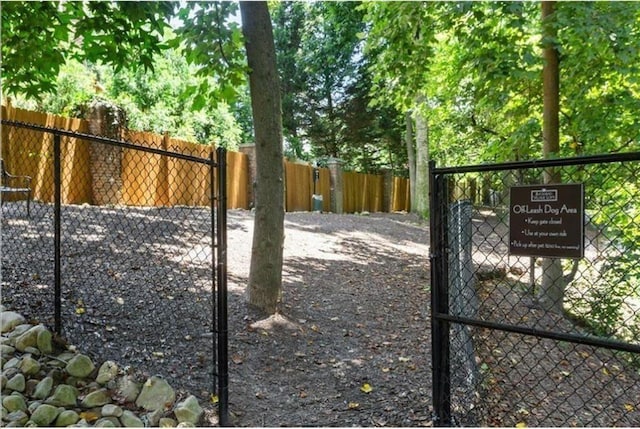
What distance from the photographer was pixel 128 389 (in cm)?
279

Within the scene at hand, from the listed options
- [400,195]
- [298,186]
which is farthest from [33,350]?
[400,195]

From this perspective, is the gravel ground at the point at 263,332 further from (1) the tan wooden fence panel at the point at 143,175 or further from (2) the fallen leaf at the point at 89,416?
(1) the tan wooden fence panel at the point at 143,175

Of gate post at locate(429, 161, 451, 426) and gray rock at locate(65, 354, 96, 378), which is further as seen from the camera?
gray rock at locate(65, 354, 96, 378)

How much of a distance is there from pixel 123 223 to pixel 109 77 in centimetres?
997

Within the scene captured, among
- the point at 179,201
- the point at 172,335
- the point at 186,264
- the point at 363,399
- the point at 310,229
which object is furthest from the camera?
the point at 179,201

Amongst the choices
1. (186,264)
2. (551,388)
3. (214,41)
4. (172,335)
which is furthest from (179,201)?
(551,388)

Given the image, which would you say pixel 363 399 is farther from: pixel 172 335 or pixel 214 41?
pixel 214 41

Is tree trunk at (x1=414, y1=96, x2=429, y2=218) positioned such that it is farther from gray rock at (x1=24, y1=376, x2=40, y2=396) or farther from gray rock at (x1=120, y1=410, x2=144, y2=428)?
gray rock at (x1=24, y1=376, x2=40, y2=396)

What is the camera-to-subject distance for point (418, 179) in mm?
13914

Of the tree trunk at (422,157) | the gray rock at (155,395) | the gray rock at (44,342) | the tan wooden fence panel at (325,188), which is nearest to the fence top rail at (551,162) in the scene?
the gray rock at (155,395)

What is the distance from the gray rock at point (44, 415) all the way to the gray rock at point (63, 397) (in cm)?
7

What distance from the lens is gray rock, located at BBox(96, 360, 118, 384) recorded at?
2.83 m

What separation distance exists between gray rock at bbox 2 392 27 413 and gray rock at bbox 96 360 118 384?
1.35 ft

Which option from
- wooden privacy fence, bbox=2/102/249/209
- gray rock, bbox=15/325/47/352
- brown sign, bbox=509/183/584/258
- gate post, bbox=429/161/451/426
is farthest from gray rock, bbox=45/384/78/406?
wooden privacy fence, bbox=2/102/249/209
